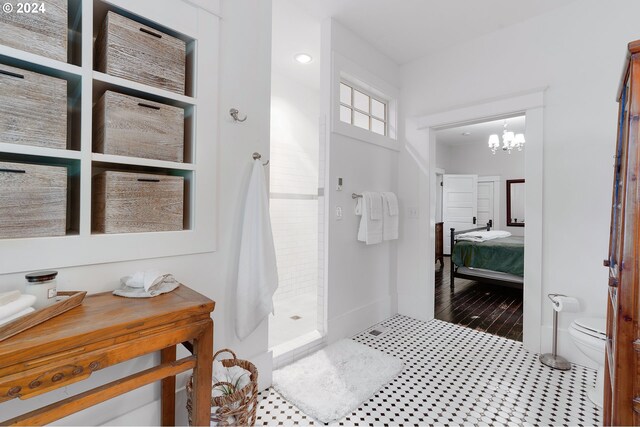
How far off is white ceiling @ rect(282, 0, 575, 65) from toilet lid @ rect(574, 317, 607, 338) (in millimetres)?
2361

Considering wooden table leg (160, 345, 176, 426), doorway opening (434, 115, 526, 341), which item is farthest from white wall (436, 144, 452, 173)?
wooden table leg (160, 345, 176, 426)

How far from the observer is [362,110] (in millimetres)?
2965

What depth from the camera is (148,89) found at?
1.39 metres

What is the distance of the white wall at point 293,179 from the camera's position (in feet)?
11.6

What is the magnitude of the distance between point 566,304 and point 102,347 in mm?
2842

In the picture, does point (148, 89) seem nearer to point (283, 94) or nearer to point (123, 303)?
point (123, 303)

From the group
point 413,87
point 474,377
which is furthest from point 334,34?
point 474,377

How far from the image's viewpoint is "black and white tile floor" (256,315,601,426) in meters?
1.65

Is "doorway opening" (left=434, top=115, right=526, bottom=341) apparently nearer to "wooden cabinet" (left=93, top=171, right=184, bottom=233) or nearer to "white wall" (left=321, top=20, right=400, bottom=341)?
"white wall" (left=321, top=20, right=400, bottom=341)

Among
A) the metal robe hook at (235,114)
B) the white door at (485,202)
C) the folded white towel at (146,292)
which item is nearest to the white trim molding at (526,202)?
the metal robe hook at (235,114)

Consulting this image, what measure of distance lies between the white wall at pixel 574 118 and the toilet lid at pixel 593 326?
0.88 feet

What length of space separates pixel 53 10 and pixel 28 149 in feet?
1.81

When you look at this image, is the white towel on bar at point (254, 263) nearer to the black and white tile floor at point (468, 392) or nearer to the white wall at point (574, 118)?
the black and white tile floor at point (468, 392)

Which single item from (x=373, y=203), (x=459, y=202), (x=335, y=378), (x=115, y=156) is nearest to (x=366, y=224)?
(x=373, y=203)
